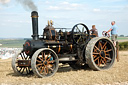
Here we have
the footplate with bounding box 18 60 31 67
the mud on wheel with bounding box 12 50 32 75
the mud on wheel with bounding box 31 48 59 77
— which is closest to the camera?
the mud on wheel with bounding box 31 48 59 77

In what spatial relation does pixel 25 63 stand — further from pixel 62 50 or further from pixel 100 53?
pixel 100 53

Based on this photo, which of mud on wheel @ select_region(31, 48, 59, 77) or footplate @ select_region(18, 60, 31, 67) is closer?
mud on wheel @ select_region(31, 48, 59, 77)

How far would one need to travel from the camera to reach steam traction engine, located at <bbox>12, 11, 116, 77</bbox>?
7565mm

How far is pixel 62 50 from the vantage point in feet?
27.7

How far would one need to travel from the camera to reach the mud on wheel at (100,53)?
323 inches

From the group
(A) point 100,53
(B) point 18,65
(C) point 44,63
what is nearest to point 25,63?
(B) point 18,65

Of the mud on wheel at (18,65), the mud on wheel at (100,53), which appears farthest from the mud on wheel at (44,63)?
the mud on wheel at (100,53)

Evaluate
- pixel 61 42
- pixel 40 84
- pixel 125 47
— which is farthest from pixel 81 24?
pixel 125 47

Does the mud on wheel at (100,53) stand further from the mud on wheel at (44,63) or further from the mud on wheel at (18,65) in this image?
the mud on wheel at (18,65)

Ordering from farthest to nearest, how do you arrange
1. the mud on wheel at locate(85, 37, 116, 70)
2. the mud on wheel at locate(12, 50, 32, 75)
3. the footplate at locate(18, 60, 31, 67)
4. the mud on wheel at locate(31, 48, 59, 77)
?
1. the mud on wheel at locate(85, 37, 116, 70)
2. the mud on wheel at locate(12, 50, 32, 75)
3. the footplate at locate(18, 60, 31, 67)
4. the mud on wheel at locate(31, 48, 59, 77)

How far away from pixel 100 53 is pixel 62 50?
5.28ft

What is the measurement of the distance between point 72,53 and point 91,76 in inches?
66.4

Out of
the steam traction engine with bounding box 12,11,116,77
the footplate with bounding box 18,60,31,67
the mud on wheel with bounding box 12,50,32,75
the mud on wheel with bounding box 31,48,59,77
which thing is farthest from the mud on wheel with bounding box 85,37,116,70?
the mud on wheel with bounding box 12,50,32,75

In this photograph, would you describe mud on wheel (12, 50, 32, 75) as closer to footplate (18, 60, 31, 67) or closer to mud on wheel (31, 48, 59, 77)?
footplate (18, 60, 31, 67)
